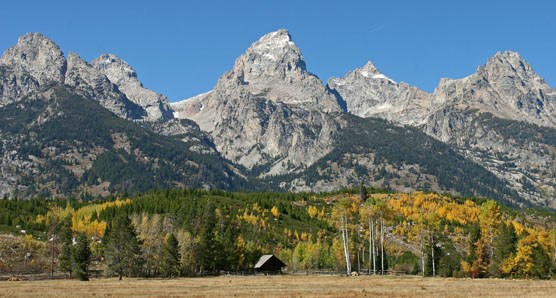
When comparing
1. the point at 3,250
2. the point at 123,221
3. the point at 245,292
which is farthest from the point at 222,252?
the point at 245,292

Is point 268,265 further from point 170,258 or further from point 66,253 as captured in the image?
point 66,253

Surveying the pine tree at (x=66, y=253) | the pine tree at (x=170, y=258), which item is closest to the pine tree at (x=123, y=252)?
the pine tree at (x=170, y=258)

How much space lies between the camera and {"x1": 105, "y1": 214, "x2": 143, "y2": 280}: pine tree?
10219cm

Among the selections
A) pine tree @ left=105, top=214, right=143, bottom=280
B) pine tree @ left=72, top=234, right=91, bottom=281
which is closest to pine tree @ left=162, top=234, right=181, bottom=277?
pine tree @ left=105, top=214, right=143, bottom=280

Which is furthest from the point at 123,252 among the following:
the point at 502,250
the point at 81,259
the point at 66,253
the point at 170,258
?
the point at 502,250

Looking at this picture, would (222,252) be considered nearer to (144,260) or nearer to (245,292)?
(144,260)

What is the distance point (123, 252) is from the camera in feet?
338

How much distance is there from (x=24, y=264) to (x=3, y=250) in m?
16.7

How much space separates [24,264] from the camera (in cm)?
12531

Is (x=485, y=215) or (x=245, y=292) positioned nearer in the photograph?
(x=245, y=292)

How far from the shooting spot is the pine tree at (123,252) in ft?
335

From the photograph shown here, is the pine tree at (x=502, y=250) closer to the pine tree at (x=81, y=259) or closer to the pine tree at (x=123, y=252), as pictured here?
the pine tree at (x=123, y=252)

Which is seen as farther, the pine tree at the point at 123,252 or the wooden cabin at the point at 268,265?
the wooden cabin at the point at 268,265

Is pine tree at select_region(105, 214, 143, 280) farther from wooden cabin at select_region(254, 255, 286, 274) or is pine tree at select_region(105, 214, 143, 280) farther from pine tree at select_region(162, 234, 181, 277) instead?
wooden cabin at select_region(254, 255, 286, 274)
